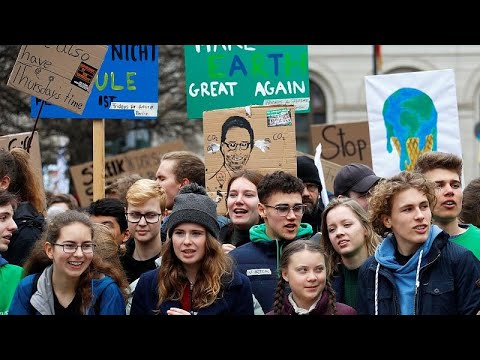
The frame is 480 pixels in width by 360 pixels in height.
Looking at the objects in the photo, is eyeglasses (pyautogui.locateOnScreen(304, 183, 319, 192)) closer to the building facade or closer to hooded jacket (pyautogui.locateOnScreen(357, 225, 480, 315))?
hooded jacket (pyautogui.locateOnScreen(357, 225, 480, 315))

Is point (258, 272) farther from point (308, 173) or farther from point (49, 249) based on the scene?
point (308, 173)

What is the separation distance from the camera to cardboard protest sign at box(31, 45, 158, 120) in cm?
697

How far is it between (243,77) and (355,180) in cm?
191

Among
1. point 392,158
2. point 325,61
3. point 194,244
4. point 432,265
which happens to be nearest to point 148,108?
point 392,158

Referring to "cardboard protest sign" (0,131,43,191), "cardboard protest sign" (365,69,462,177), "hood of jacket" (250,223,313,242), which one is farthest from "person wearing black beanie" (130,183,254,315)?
"cardboard protest sign" (365,69,462,177)

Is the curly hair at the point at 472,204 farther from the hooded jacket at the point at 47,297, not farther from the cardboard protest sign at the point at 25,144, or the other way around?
the cardboard protest sign at the point at 25,144

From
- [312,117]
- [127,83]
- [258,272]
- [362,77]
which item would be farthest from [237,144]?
[312,117]

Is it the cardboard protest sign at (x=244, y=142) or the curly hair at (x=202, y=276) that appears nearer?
the curly hair at (x=202, y=276)

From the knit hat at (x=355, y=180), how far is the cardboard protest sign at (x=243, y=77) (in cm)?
152

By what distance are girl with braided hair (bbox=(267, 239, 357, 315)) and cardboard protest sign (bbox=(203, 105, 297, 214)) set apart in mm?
1841

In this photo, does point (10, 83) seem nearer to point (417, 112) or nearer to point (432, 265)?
point (417, 112)

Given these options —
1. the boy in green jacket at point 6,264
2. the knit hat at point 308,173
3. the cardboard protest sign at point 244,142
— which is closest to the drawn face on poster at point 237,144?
the cardboard protest sign at point 244,142

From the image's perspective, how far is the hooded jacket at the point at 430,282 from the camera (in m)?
4.07
